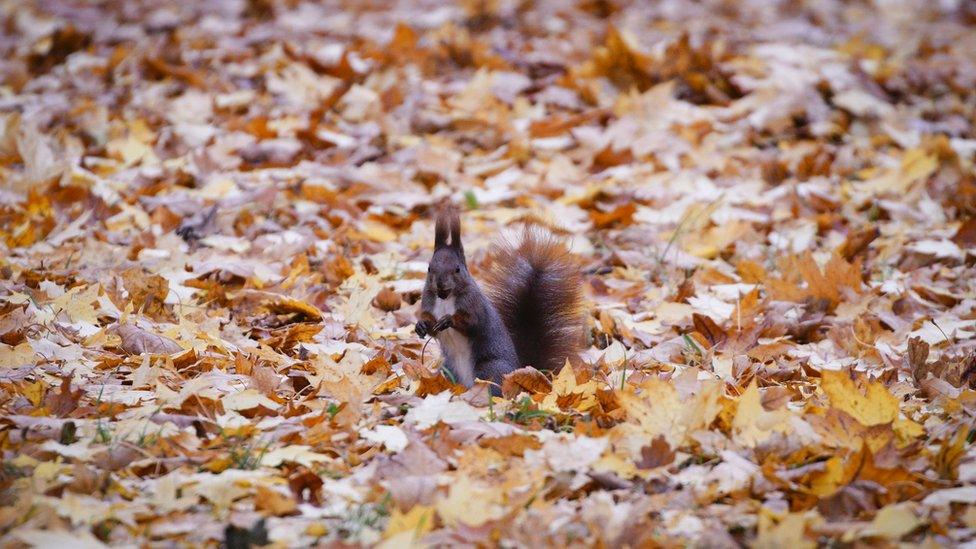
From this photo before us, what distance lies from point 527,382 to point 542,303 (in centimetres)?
37

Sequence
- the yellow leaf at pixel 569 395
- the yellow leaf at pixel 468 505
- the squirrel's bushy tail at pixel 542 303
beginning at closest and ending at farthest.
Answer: the yellow leaf at pixel 468 505 → the yellow leaf at pixel 569 395 → the squirrel's bushy tail at pixel 542 303

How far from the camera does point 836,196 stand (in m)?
4.91

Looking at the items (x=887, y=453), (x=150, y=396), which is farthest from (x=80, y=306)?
(x=887, y=453)

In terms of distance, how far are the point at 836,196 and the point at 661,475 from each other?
2.88m

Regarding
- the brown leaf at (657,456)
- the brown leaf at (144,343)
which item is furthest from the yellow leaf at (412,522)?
the brown leaf at (144,343)

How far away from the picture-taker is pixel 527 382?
115 inches

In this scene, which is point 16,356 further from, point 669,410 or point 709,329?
point 709,329

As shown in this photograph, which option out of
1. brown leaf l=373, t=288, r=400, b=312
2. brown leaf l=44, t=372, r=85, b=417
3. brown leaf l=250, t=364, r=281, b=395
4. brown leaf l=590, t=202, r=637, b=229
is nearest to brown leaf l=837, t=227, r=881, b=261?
brown leaf l=590, t=202, r=637, b=229

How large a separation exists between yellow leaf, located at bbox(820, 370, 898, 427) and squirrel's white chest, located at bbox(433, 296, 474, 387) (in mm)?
974

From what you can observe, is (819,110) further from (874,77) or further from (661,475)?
(661,475)

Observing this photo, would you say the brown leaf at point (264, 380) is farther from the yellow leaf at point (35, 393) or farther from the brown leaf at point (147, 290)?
the brown leaf at point (147, 290)

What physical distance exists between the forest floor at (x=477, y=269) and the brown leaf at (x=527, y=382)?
0.01 m

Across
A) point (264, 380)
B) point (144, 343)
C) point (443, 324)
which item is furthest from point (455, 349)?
point (144, 343)

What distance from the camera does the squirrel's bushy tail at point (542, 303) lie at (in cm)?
321
